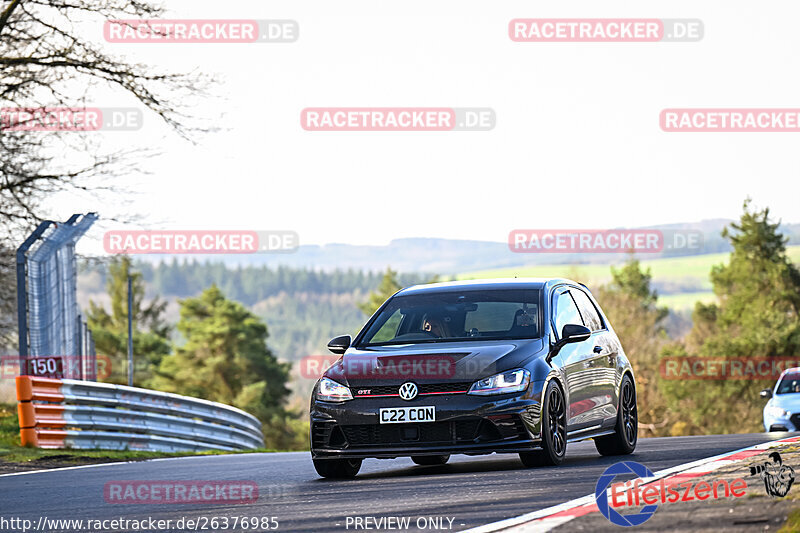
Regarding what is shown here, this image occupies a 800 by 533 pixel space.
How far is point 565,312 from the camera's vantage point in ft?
37.3

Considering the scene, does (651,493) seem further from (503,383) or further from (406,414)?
(406,414)

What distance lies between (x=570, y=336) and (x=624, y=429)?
178cm

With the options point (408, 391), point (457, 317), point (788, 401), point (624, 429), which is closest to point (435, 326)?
point (457, 317)

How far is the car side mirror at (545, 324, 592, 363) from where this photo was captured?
34.4 feet

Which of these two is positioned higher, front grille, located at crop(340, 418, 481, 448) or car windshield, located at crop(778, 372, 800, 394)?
front grille, located at crop(340, 418, 481, 448)

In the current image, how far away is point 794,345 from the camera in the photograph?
67250 millimetres

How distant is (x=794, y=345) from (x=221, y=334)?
36.4 metres

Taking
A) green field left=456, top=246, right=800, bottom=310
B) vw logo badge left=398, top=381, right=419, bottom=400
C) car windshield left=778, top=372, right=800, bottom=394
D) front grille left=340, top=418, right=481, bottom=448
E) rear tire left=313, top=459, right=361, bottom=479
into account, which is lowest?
Answer: car windshield left=778, top=372, right=800, bottom=394

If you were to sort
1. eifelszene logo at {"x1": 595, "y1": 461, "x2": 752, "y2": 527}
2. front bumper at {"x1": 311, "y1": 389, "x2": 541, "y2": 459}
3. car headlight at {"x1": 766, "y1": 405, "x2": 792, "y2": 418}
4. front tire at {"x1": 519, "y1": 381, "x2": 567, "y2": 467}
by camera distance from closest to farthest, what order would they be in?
eifelszene logo at {"x1": 595, "y1": 461, "x2": 752, "y2": 527}
front bumper at {"x1": 311, "y1": 389, "x2": 541, "y2": 459}
front tire at {"x1": 519, "y1": 381, "x2": 567, "y2": 467}
car headlight at {"x1": 766, "y1": 405, "x2": 792, "y2": 418}

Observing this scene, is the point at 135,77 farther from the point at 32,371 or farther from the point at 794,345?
the point at 794,345

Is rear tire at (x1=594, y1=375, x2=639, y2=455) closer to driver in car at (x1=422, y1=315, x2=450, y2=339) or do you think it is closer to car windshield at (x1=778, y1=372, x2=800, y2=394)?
driver in car at (x1=422, y1=315, x2=450, y2=339)

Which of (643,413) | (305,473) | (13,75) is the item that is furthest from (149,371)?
(305,473)

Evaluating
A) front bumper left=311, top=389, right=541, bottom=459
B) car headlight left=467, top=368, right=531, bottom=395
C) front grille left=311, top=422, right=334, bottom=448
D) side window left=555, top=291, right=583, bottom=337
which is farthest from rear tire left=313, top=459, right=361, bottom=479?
side window left=555, top=291, right=583, bottom=337

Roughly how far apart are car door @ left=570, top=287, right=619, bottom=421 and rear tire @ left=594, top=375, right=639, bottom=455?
0.18m
